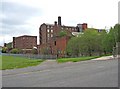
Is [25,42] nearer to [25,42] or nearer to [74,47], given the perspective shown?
[25,42]

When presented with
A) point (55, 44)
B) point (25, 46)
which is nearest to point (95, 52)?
point (55, 44)

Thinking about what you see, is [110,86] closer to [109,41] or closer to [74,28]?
[109,41]

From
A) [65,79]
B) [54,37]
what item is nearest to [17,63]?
[65,79]

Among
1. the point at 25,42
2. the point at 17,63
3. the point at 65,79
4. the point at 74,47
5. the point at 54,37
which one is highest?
the point at 25,42

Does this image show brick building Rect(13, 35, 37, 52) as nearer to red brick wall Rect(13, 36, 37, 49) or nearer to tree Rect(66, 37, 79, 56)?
red brick wall Rect(13, 36, 37, 49)

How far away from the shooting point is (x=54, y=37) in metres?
111

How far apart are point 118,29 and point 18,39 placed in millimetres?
126660

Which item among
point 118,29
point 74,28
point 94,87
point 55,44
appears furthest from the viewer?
point 74,28

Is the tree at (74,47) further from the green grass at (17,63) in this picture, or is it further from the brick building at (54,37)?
the green grass at (17,63)

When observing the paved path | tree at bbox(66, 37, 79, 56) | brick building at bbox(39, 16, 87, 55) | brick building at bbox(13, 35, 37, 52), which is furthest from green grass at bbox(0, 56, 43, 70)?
brick building at bbox(13, 35, 37, 52)

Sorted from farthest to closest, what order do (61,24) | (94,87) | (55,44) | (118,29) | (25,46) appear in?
1. (25,46)
2. (61,24)
3. (55,44)
4. (118,29)
5. (94,87)

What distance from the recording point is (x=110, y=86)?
11.4 m

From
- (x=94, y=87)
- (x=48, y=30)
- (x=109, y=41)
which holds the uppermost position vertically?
(x=48, y=30)

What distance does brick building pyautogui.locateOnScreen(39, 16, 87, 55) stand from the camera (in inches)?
4068
